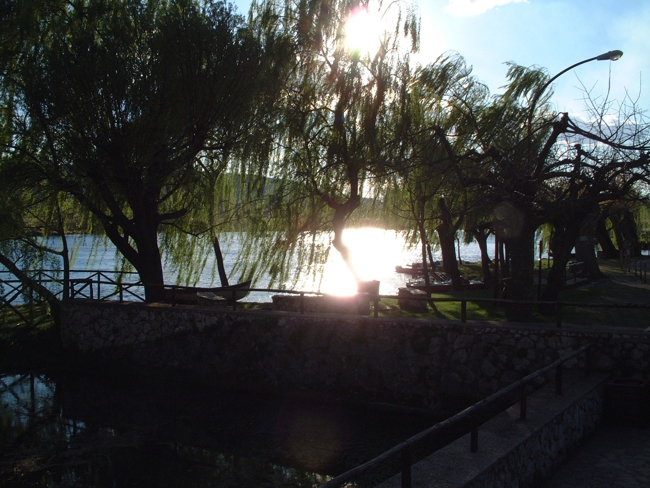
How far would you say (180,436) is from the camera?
10.8 metres

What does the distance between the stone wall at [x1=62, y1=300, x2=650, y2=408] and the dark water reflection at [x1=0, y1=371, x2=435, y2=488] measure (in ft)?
1.42

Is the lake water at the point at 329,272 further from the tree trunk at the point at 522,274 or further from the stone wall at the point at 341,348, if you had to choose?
the tree trunk at the point at 522,274

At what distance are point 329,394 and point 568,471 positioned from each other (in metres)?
6.00

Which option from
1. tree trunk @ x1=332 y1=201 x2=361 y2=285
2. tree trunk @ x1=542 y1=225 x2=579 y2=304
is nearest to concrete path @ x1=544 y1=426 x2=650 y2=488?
tree trunk @ x1=542 y1=225 x2=579 y2=304

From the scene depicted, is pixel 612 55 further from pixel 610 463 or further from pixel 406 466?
pixel 406 466

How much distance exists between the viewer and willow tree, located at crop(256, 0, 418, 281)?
1642 centimetres

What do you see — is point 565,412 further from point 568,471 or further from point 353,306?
point 353,306

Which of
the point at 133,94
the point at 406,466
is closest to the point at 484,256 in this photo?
the point at 133,94

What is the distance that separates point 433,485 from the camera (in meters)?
5.41

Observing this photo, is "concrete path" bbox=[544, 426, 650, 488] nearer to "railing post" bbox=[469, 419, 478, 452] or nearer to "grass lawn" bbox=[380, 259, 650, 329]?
"railing post" bbox=[469, 419, 478, 452]

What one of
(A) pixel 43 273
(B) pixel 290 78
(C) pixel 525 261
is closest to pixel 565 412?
(C) pixel 525 261

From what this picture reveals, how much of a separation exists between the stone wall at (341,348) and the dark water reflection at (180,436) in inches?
17.0

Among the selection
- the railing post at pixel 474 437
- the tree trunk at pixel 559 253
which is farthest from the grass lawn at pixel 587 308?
the railing post at pixel 474 437

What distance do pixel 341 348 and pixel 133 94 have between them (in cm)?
805
